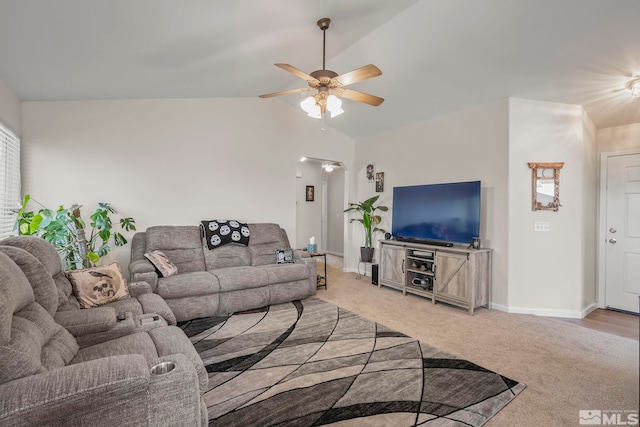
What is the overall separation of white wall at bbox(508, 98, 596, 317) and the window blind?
5.39m

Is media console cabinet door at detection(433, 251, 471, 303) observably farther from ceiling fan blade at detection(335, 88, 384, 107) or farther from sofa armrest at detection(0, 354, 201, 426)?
sofa armrest at detection(0, 354, 201, 426)

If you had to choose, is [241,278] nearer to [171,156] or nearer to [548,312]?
[171,156]

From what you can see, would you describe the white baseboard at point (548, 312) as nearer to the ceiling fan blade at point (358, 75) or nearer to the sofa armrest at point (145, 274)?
the ceiling fan blade at point (358, 75)

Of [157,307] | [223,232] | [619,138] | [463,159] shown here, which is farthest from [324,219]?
[157,307]

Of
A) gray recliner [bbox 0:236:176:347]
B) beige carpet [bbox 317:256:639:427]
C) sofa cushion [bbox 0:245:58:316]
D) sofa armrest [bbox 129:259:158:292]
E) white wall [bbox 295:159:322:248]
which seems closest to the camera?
sofa cushion [bbox 0:245:58:316]

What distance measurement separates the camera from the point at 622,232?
13.1 feet

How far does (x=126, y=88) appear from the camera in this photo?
3.65 m

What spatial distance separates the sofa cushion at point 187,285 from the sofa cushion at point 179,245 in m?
0.39

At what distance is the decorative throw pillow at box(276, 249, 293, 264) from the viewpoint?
4371 mm

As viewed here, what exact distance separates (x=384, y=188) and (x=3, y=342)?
4923 mm

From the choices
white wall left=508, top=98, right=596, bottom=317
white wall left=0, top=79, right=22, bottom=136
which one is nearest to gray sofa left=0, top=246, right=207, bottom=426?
white wall left=0, top=79, right=22, bottom=136

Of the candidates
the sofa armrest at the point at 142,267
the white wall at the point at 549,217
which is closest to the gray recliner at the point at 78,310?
the sofa armrest at the point at 142,267

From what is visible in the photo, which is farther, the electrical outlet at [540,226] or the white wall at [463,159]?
the white wall at [463,159]

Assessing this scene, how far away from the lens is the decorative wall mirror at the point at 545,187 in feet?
12.2
